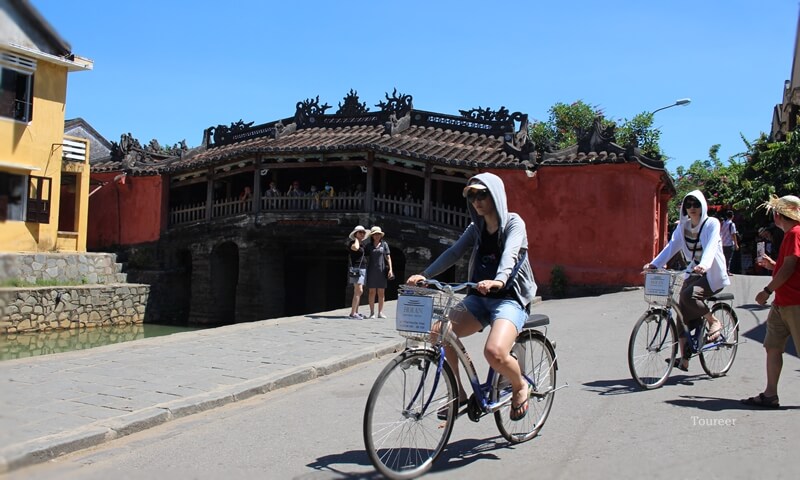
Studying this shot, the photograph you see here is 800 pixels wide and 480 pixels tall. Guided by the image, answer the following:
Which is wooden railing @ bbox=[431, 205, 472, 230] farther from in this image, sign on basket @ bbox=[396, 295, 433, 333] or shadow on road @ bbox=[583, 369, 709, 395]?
sign on basket @ bbox=[396, 295, 433, 333]

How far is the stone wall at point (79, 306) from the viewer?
59.3ft

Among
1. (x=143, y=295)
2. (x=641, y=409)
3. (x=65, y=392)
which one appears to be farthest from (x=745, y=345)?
(x=143, y=295)

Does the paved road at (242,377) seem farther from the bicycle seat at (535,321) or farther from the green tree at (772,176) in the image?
the green tree at (772,176)

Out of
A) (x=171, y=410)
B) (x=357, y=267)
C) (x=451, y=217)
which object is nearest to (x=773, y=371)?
(x=171, y=410)

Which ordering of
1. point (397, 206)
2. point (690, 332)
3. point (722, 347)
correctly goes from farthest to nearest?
point (397, 206)
point (722, 347)
point (690, 332)

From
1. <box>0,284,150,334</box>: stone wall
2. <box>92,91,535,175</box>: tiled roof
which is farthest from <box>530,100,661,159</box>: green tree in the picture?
<box>0,284,150,334</box>: stone wall

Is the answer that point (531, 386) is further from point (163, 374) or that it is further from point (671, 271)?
point (163, 374)

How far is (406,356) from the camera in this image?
158 inches

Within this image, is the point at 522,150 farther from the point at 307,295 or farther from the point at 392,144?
the point at 307,295

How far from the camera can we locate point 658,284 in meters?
6.50

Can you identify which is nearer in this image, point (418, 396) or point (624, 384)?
point (418, 396)

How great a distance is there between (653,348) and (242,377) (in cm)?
408

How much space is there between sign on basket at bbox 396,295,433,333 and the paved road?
133 cm

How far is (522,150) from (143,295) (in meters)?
13.0
